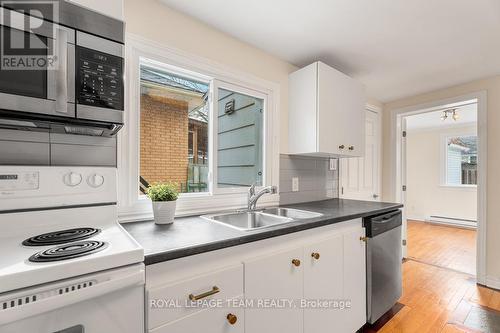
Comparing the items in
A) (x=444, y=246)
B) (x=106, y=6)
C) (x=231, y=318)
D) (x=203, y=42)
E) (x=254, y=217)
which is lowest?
(x=444, y=246)

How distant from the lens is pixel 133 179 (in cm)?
140

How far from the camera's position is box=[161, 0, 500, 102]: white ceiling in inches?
59.5

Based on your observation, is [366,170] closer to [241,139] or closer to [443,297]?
[443,297]

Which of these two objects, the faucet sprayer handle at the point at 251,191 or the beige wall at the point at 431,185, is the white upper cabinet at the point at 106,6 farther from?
the beige wall at the point at 431,185

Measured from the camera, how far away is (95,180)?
1169 millimetres

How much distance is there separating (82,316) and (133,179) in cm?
82

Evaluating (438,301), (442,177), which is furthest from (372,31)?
(442,177)

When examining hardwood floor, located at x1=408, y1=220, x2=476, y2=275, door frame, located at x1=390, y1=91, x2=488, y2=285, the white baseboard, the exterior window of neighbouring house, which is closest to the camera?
the exterior window of neighbouring house

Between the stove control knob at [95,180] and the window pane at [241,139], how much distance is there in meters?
0.99

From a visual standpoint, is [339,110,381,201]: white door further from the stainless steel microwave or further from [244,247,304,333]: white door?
the stainless steel microwave

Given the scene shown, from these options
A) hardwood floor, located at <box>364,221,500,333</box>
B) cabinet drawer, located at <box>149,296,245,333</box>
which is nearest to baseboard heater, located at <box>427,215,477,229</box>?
hardwood floor, located at <box>364,221,500,333</box>


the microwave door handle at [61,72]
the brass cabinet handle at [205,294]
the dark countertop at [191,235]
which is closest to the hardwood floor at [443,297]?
the dark countertop at [191,235]

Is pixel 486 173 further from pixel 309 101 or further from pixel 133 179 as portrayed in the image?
pixel 133 179

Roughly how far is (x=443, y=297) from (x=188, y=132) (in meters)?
2.86
